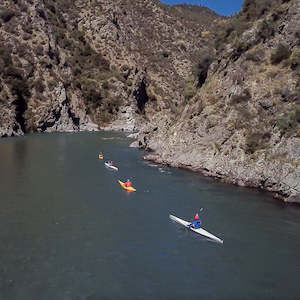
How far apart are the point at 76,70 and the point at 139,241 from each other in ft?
417

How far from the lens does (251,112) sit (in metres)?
54.1

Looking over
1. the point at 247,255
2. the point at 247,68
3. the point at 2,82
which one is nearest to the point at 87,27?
the point at 2,82

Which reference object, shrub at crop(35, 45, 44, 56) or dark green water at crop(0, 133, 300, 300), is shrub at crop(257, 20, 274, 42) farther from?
shrub at crop(35, 45, 44, 56)

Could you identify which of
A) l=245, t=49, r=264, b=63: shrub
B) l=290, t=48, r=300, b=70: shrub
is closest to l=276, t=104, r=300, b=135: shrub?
l=290, t=48, r=300, b=70: shrub

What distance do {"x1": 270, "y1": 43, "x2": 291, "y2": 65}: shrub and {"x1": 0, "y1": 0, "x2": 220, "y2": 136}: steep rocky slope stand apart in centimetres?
2314

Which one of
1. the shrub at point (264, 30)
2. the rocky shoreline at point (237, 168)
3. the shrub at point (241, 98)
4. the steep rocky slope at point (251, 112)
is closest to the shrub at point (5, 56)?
the steep rocky slope at point (251, 112)

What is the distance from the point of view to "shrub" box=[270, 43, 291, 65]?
2190 inches

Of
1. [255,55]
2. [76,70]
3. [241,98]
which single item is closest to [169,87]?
[76,70]

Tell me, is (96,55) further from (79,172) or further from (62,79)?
(79,172)

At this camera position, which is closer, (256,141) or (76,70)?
(256,141)

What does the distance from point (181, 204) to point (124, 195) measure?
668cm

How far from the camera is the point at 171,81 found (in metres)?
186

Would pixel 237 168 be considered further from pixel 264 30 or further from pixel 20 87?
pixel 20 87

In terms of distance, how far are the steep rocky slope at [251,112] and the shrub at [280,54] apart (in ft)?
0.45
